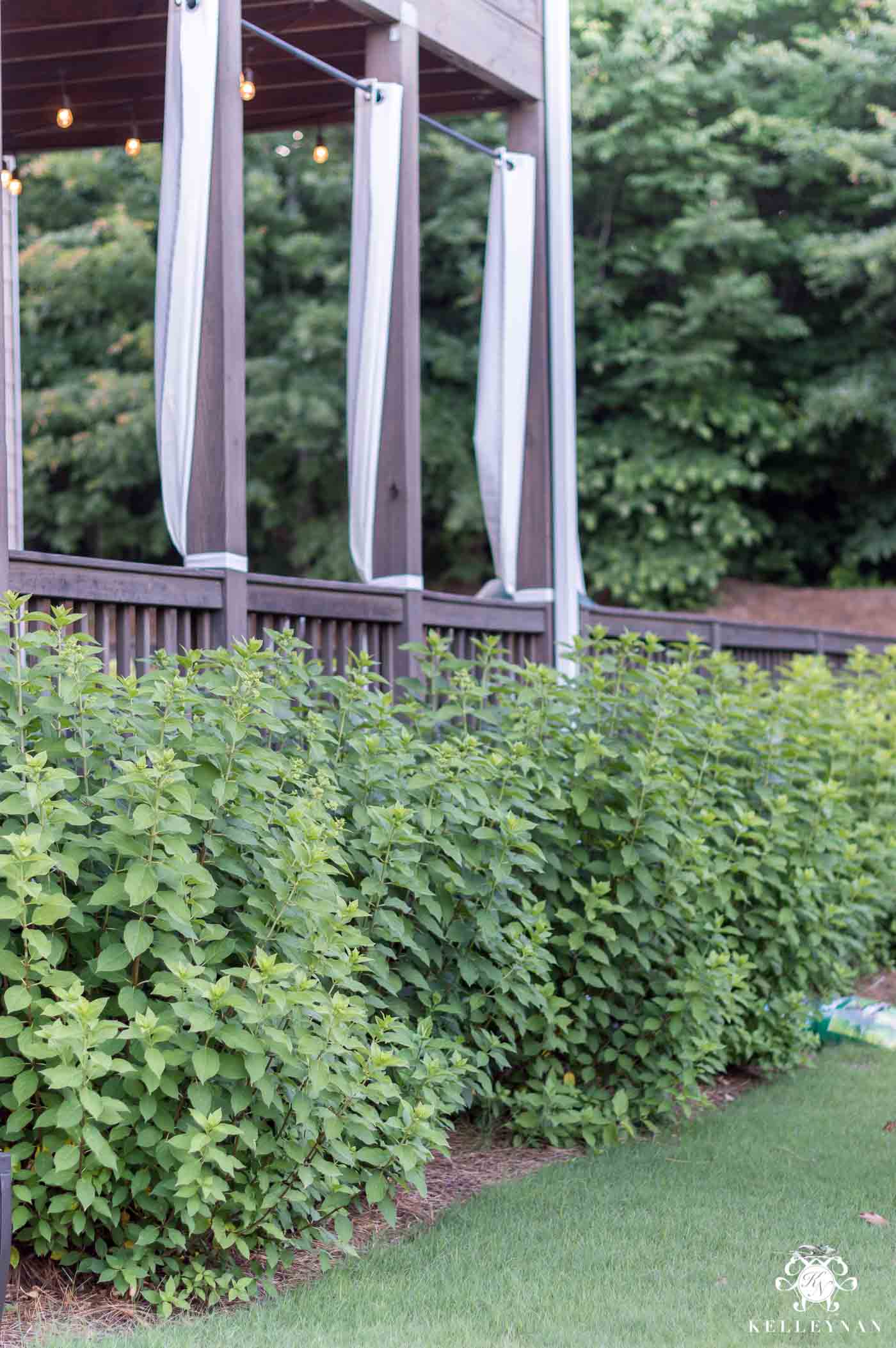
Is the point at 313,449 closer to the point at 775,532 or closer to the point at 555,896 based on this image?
the point at 775,532

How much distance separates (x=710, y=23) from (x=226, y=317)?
13567 mm

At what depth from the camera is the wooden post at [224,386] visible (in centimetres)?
534

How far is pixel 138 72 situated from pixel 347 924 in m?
5.06

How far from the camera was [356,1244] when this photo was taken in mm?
3783

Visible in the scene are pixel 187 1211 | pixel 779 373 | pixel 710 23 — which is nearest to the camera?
pixel 187 1211

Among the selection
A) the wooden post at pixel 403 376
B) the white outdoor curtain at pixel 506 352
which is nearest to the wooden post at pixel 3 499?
the wooden post at pixel 403 376

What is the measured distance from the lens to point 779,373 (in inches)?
719

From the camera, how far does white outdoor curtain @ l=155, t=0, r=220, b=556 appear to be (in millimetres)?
5355

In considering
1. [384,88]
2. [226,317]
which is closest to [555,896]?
[226,317]

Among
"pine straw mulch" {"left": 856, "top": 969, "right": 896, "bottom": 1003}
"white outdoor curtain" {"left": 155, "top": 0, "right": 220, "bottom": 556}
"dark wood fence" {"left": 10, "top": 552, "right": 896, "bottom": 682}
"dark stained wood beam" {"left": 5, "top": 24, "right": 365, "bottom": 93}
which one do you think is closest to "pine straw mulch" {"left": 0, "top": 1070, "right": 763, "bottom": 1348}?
"dark wood fence" {"left": 10, "top": 552, "right": 896, "bottom": 682}
